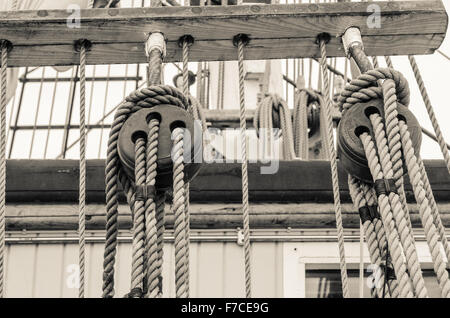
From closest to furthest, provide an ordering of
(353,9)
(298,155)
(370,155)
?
(370,155), (353,9), (298,155)

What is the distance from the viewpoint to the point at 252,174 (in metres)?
3.43

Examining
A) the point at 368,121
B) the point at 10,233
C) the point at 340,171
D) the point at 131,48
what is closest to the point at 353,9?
the point at 368,121

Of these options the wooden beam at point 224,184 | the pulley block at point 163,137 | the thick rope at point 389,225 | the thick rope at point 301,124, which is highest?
the thick rope at point 301,124

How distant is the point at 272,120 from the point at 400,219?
2578 millimetres

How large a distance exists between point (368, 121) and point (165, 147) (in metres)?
0.54

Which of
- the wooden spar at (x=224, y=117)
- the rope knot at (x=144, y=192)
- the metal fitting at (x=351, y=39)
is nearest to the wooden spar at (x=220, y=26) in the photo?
the metal fitting at (x=351, y=39)

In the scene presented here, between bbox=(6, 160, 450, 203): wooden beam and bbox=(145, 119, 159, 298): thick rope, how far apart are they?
1.53 m

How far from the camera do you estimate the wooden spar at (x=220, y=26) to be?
7.25 ft

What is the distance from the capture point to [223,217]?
3.37 metres

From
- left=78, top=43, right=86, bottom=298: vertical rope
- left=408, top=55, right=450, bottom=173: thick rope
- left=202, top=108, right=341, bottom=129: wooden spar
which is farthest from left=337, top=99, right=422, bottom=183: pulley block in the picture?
left=202, top=108, right=341, bottom=129: wooden spar

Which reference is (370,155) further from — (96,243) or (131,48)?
(96,243)

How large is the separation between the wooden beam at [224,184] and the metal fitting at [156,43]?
1261mm

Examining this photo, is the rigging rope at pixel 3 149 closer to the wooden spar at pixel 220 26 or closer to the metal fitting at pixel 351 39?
the wooden spar at pixel 220 26
